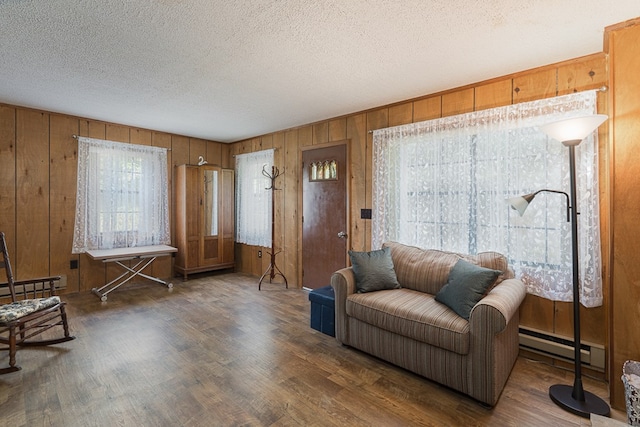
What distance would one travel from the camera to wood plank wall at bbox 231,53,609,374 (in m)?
2.36

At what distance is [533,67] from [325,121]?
2400 millimetres

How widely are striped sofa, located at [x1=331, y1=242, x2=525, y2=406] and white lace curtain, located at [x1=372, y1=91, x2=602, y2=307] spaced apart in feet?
0.77

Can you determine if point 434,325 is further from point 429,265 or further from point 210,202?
point 210,202

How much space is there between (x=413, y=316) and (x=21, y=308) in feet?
10.3

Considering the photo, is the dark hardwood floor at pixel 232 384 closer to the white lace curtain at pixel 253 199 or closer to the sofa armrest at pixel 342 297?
the sofa armrest at pixel 342 297

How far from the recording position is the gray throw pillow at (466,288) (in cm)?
217

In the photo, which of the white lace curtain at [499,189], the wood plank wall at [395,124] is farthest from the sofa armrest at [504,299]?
the wood plank wall at [395,124]

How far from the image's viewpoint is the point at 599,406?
1.92 m

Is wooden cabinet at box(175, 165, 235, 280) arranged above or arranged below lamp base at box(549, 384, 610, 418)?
above

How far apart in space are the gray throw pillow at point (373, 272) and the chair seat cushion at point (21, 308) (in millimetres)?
2716

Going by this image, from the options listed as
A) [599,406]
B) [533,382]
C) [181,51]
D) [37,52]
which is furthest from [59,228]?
[599,406]

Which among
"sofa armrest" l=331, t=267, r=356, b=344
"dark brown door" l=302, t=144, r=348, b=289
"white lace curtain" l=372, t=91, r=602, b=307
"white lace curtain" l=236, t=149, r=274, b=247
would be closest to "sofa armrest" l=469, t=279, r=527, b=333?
"white lace curtain" l=372, t=91, r=602, b=307

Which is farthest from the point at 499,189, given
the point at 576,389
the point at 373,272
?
the point at 576,389

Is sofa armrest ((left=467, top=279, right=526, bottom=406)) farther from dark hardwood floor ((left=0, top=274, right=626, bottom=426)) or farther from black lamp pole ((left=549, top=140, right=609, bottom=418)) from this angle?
black lamp pole ((left=549, top=140, right=609, bottom=418))
